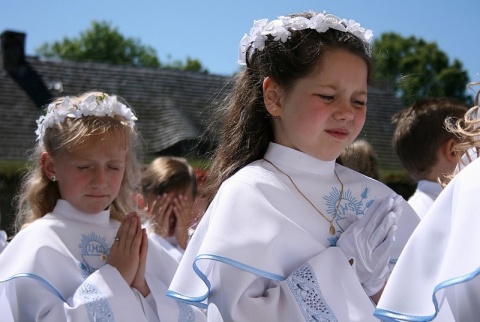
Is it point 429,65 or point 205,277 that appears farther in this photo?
point 429,65

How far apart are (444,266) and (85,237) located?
251 cm

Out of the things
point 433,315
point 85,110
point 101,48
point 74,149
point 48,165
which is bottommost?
point 101,48

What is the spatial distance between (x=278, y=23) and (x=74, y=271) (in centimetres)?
157

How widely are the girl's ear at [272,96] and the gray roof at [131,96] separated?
2175 cm

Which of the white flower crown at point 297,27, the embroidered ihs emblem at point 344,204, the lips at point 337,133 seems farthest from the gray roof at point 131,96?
the lips at point 337,133

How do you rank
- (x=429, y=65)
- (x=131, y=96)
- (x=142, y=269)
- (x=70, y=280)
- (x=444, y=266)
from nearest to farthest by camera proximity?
1. (x=444, y=266)
2. (x=70, y=280)
3. (x=142, y=269)
4. (x=131, y=96)
5. (x=429, y=65)

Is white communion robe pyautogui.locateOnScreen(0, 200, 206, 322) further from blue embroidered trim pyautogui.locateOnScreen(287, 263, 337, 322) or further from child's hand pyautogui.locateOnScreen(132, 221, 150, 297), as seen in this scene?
blue embroidered trim pyautogui.locateOnScreen(287, 263, 337, 322)

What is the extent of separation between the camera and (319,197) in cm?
311

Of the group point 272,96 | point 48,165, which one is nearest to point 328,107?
point 272,96

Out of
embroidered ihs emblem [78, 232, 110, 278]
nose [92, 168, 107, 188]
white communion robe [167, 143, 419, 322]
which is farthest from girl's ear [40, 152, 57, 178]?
white communion robe [167, 143, 419, 322]

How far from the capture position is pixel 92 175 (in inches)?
157

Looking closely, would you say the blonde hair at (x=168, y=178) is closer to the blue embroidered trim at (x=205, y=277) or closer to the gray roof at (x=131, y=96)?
the blue embroidered trim at (x=205, y=277)

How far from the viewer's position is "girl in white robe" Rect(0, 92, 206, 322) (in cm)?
375

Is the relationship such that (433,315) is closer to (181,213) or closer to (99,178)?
(99,178)
